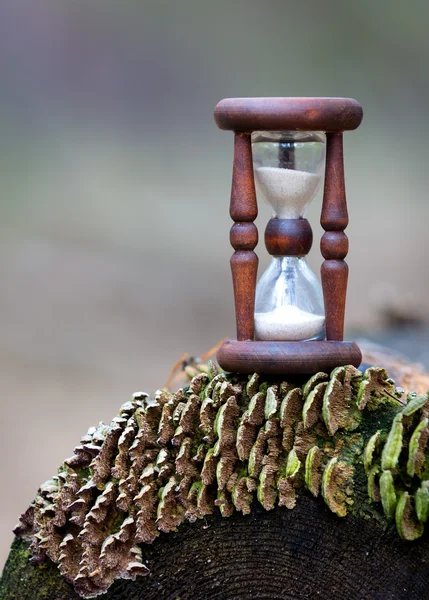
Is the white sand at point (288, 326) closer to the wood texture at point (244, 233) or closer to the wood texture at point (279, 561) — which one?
the wood texture at point (244, 233)

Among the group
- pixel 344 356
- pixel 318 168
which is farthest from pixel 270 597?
pixel 318 168

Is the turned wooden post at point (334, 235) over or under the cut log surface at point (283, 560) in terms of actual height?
over

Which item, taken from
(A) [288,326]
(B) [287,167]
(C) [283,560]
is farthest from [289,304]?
(C) [283,560]

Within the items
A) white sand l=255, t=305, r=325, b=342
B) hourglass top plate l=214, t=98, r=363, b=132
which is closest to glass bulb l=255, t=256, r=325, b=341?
white sand l=255, t=305, r=325, b=342

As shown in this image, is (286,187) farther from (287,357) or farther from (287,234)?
(287,357)

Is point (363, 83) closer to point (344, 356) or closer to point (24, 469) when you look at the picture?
point (24, 469)

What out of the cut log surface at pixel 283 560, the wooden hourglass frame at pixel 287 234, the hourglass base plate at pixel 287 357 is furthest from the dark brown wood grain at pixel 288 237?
the cut log surface at pixel 283 560

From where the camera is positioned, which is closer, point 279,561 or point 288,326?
point 279,561
